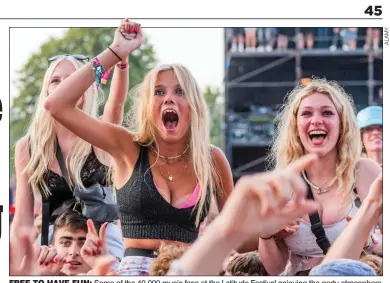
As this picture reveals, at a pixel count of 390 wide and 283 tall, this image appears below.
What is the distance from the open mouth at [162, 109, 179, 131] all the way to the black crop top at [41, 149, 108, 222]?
13.7 inches

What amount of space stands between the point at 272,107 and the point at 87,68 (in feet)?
2.91

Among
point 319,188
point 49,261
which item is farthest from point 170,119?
point 49,261

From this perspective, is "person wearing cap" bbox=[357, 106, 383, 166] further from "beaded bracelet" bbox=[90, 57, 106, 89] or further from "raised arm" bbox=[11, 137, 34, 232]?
"raised arm" bbox=[11, 137, 34, 232]

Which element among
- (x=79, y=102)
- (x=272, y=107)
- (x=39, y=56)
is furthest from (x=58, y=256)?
(x=272, y=107)

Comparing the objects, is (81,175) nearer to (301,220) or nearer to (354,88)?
(301,220)

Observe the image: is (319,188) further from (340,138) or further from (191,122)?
(191,122)

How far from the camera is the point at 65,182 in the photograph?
11.2 ft

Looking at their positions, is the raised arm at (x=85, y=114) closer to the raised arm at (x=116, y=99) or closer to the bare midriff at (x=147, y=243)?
the raised arm at (x=116, y=99)

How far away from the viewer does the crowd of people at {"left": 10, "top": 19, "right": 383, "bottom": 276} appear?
10.7 ft

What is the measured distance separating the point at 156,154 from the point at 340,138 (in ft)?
2.75

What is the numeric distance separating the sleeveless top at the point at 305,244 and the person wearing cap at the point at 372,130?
270 millimetres
